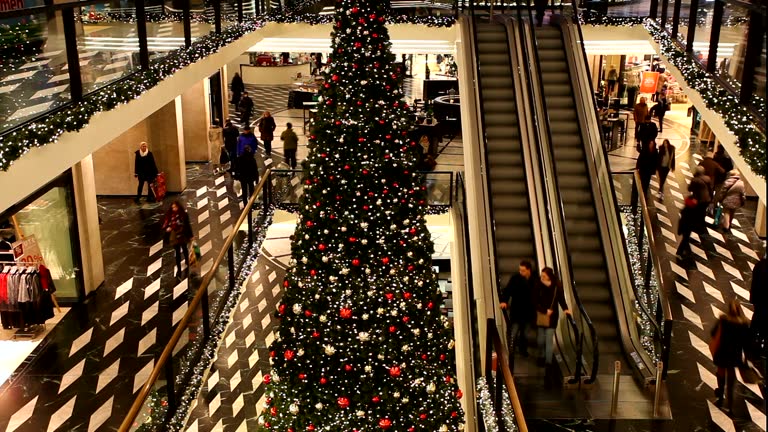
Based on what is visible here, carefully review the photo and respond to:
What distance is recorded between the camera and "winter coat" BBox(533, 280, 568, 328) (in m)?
8.68

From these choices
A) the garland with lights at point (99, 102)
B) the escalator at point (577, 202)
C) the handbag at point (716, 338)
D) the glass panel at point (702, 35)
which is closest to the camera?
the garland with lights at point (99, 102)

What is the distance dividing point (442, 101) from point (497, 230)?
33.9ft

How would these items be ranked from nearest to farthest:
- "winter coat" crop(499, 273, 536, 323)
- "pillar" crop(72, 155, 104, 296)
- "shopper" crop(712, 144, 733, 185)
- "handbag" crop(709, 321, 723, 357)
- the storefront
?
"handbag" crop(709, 321, 723, 357) → "winter coat" crop(499, 273, 536, 323) → the storefront → "pillar" crop(72, 155, 104, 296) → "shopper" crop(712, 144, 733, 185)

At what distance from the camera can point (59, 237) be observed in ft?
38.6

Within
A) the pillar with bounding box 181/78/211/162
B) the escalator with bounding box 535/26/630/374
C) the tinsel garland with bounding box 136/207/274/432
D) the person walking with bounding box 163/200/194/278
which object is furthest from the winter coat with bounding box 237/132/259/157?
the escalator with bounding box 535/26/630/374

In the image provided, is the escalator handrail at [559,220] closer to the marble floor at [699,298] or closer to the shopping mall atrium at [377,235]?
the shopping mall atrium at [377,235]

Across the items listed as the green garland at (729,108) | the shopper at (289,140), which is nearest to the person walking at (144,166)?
the shopper at (289,140)

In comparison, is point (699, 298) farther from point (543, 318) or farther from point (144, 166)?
point (144, 166)

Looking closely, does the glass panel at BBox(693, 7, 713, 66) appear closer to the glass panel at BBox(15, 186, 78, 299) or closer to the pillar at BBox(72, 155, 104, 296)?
the pillar at BBox(72, 155, 104, 296)

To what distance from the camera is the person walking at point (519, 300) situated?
352 inches

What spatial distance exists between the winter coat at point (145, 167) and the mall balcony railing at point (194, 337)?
9.45 ft

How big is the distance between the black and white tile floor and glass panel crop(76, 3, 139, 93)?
11.5 feet

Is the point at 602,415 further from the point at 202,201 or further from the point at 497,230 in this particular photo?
the point at 202,201

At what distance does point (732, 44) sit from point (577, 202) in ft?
11.8
